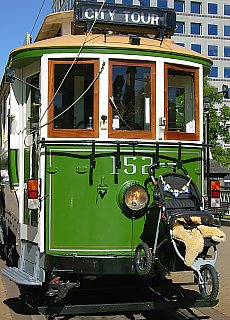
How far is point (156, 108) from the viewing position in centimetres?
680

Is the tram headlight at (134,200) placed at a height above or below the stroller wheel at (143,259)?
above

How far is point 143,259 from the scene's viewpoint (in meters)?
5.97

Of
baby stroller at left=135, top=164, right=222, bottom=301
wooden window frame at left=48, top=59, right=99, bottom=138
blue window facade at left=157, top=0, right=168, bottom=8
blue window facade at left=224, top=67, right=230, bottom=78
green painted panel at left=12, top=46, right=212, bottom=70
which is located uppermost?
blue window facade at left=157, top=0, right=168, bottom=8

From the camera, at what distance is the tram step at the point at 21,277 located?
6461mm

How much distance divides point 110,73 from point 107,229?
177 cm

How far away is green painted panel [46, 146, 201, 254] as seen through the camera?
21.1 feet

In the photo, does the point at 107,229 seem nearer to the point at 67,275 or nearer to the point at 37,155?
the point at 67,275

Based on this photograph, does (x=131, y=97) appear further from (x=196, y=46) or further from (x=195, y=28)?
(x=195, y=28)

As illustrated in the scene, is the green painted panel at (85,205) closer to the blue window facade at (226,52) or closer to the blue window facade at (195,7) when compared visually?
the blue window facade at (195,7)

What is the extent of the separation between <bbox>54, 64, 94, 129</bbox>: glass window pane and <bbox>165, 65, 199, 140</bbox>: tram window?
36.8 inches

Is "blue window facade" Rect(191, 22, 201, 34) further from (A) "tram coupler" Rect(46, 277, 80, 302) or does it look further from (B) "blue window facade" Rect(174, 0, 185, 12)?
(A) "tram coupler" Rect(46, 277, 80, 302)

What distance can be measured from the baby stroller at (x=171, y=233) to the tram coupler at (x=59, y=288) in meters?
0.77

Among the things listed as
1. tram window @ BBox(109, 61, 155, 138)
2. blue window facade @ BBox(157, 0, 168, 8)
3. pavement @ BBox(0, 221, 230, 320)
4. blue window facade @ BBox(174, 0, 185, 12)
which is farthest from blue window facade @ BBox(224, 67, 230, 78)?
tram window @ BBox(109, 61, 155, 138)

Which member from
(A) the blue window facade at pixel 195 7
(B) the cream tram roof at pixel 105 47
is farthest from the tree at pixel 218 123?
(A) the blue window facade at pixel 195 7
